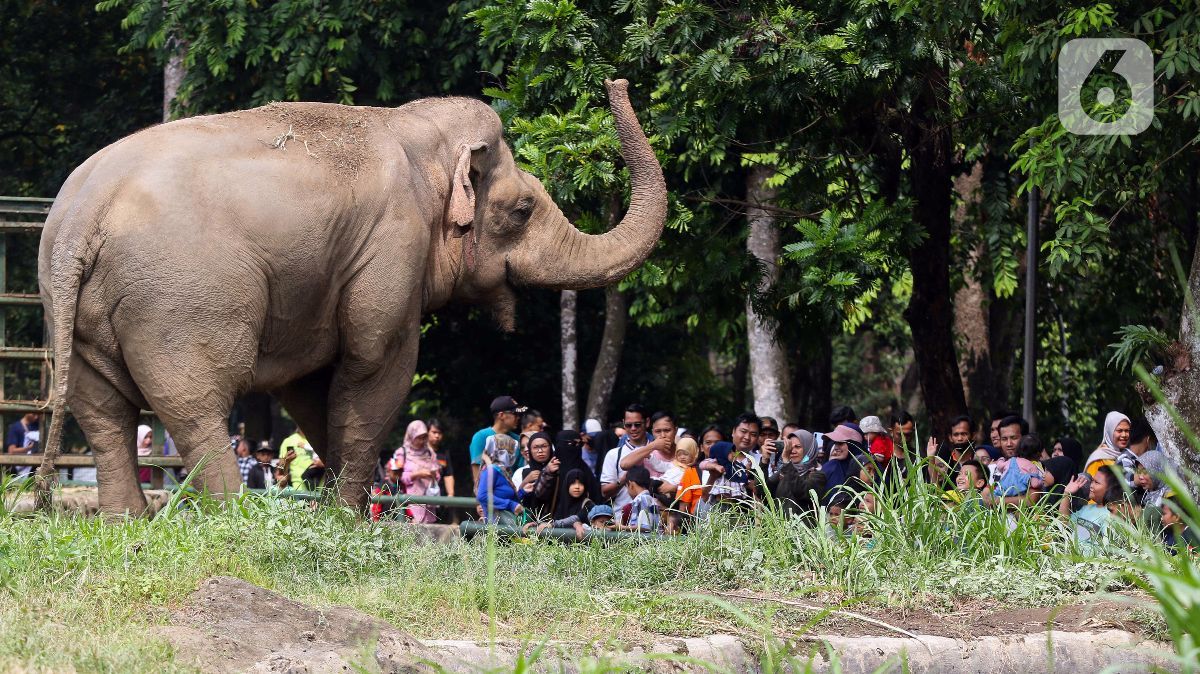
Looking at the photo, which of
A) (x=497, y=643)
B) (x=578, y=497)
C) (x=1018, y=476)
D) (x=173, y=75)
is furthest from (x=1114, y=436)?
(x=173, y=75)

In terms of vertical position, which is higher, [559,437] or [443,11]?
[443,11]

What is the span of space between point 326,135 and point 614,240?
78.3 inches

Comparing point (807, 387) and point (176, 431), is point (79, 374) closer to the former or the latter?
point (176, 431)

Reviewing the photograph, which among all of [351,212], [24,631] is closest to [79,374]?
[351,212]

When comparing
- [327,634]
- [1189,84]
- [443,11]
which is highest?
[443,11]

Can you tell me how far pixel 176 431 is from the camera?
7.62m

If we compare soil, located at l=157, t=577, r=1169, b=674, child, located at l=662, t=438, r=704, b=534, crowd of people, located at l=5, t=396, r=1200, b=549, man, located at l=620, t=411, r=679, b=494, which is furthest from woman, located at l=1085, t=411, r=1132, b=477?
soil, located at l=157, t=577, r=1169, b=674

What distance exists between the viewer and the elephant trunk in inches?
364

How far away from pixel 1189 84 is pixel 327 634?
19.5 feet

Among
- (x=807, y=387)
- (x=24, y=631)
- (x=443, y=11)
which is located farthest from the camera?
(x=807, y=387)

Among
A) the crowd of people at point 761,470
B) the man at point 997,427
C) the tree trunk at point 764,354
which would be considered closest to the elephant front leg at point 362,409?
the crowd of people at point 761,470

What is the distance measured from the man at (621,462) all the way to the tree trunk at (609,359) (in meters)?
5.60

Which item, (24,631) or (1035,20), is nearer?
(24,631)

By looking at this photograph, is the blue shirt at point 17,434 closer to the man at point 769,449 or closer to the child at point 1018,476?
the man at point 769,449
